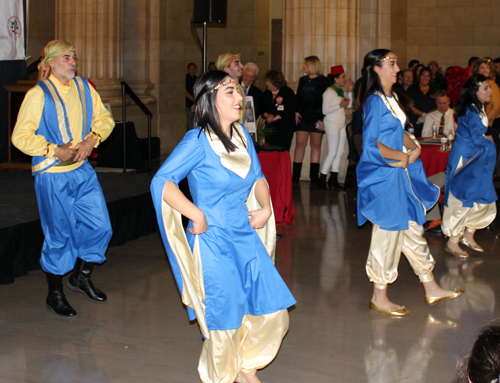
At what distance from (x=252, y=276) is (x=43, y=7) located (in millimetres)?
12141

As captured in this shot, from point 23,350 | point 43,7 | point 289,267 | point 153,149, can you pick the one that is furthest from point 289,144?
point 43,7

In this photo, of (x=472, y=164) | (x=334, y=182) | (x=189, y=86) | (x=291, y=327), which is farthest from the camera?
(x=189, y=86)

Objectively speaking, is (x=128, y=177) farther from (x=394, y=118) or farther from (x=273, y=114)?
(x=394, y=118)

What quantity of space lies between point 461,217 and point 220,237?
3591 mm

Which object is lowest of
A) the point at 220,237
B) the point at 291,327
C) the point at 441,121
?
the point at 291,327

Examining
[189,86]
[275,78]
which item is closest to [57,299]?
[275,78]

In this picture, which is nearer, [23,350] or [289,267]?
[23,350]

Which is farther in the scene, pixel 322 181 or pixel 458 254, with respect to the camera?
pixel 322 181

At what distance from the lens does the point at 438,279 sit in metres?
5.20

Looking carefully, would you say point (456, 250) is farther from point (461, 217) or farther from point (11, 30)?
point (11, 30)

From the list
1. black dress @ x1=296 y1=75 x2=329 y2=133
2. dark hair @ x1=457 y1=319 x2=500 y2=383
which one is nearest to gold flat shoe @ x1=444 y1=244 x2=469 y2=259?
black dress @ x1=296 y1=75 x2=329 y2=133

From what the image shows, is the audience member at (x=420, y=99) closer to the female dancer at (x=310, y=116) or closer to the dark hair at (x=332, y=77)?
the dark hair at (x=332, y=77)

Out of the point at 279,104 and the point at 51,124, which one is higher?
the point at 279,104

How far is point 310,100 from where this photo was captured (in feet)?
30.3
